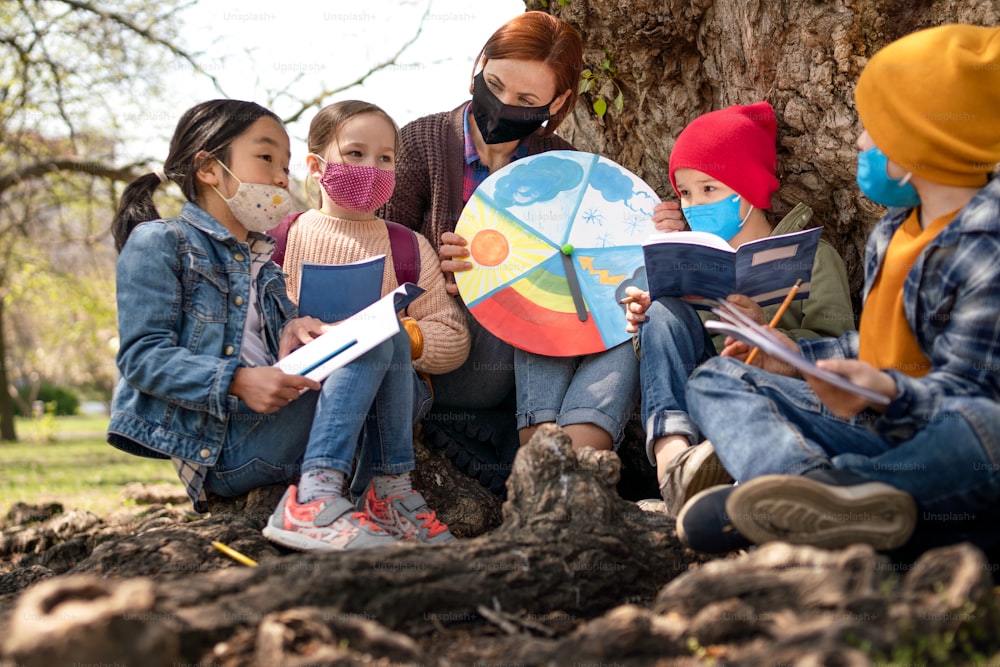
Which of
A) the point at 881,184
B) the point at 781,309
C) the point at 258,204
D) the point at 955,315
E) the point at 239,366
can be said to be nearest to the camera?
the point at 955,315

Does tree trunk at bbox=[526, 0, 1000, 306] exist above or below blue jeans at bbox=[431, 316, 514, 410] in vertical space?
above

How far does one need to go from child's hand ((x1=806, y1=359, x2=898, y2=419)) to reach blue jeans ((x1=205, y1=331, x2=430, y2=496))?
153 centimetres

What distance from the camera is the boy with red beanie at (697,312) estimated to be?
3.35 meters

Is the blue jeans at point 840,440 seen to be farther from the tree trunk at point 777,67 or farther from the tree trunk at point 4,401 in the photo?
the tree trunk at point 4,401

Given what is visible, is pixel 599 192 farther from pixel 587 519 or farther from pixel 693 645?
pixel 693 645

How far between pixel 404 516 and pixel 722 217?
5.78 feet

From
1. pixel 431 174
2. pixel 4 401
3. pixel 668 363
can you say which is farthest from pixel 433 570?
pixel 4 401

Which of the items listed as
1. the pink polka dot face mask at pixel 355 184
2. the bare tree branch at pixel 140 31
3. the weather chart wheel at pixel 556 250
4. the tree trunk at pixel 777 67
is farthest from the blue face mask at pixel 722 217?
the bare tree branch at pixel 140 31

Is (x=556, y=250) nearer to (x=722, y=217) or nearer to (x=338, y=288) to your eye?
(x=722, y=217)

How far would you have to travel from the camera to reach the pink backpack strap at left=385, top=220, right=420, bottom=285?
4.04 m

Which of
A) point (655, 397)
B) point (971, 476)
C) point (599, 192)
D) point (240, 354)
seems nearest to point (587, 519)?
point (655, 397)

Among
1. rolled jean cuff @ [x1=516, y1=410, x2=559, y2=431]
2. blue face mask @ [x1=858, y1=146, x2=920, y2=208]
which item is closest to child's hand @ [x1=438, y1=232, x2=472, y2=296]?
rolled jean cuff @ [x1=516, y1=410, x2=559, y2=431]

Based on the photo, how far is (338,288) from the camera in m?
3.70

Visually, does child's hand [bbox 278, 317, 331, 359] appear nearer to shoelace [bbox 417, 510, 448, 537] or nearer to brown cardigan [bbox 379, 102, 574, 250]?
shoelace [bbox 417, 510, 448, 537]
